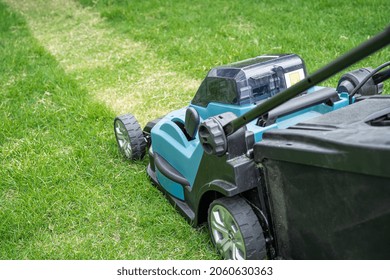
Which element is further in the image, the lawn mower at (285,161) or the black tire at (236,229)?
the black tire at (236,229)

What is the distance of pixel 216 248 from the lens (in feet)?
7.09

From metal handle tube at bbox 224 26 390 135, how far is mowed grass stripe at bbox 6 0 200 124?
1.93 metres

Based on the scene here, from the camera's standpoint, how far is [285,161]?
1.69 meters

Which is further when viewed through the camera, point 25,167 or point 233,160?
point 25,167

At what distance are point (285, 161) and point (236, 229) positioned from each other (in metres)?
0.40

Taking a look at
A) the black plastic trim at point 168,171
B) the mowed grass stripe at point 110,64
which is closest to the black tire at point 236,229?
the black plastic trim at point 168,171

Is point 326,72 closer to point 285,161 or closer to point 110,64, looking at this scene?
point 285,161

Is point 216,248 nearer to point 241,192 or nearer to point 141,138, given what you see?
point 241,192

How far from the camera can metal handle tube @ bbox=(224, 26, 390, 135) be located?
46.6 inches

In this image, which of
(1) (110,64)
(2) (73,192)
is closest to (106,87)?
(1) (110,64)

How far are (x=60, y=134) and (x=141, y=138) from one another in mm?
757

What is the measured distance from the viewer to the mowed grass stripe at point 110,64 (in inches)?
156

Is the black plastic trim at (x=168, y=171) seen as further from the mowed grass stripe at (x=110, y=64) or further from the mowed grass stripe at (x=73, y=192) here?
the mowed grass stripe at (x=110, y=64)

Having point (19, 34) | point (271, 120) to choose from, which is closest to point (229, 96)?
point (271, 120)
